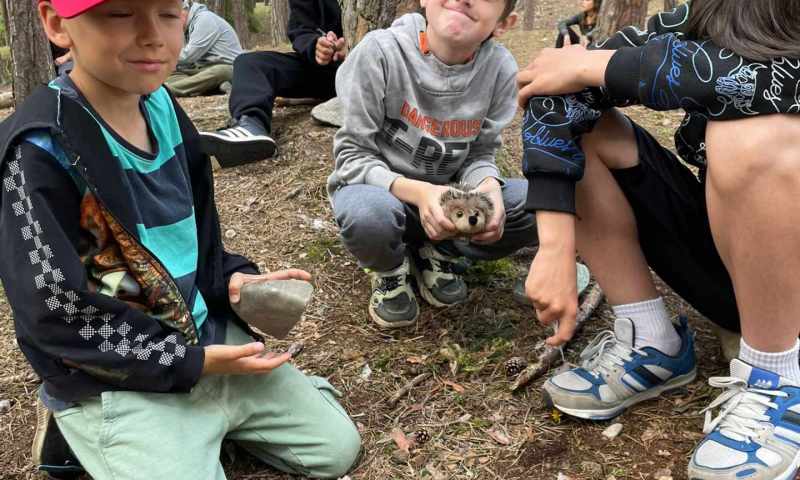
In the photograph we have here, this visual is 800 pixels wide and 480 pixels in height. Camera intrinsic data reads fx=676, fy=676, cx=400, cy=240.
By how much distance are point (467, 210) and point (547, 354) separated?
23.2 inches

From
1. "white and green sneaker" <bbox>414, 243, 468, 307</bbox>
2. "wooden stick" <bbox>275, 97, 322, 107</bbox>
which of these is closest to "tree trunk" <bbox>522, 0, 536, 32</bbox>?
"wooden stick" <bbox>275, 97, 322, 107</bbox>

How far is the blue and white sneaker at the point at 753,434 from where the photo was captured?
5.82 feet

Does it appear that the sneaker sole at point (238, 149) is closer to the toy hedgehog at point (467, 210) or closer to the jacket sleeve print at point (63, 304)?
the toy hedgehog at point (467, 210)

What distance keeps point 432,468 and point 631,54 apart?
4.37ft

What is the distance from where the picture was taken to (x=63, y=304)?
1.62 metres

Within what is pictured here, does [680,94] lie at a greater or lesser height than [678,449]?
greater

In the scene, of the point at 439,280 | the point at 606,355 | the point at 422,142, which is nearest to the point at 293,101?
the point at 422,142

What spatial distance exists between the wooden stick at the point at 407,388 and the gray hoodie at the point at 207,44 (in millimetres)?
4804

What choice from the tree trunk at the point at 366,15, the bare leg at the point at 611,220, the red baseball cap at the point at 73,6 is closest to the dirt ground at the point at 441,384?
the bare leg at the point at 611,220

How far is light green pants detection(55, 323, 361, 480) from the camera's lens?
69.0 inches

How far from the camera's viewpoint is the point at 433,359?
2.55 m

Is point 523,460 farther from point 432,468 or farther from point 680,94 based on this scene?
point 680,94

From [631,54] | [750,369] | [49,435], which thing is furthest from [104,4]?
[750,369]

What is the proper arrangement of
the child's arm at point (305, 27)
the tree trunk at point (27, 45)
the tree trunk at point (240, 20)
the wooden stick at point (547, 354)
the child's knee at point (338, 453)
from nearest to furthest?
the child's knee at point (338, 453) < the wooden stick at point (547, 354) < the child's arm at point (305, 27) < the tree trunk at point (27, 45) < the tree trunk at point (240, 20)
